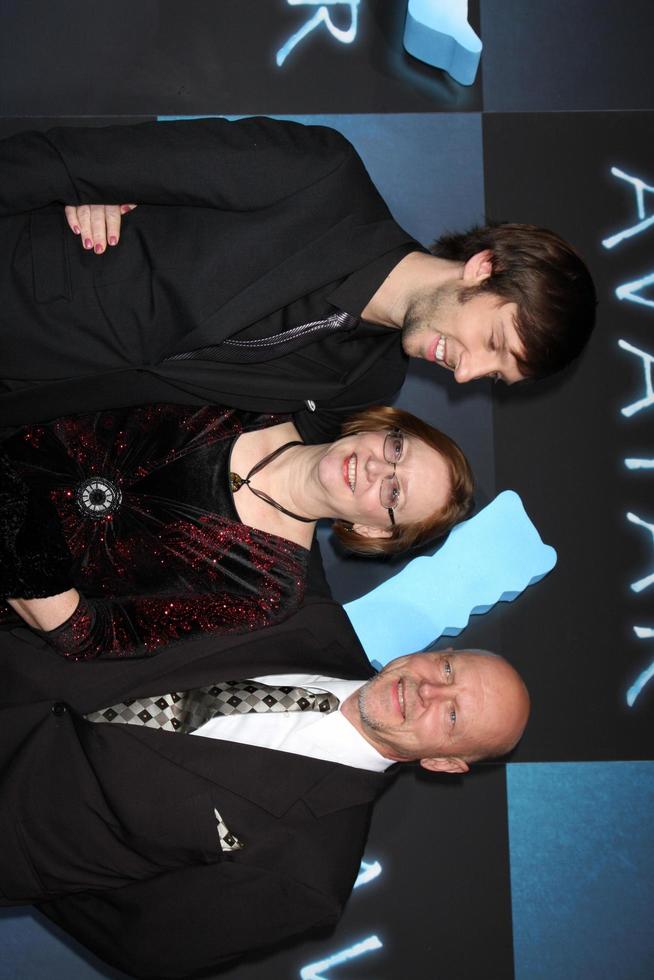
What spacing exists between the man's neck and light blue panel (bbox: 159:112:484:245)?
782 millimetres

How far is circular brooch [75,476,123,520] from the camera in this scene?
203 cm

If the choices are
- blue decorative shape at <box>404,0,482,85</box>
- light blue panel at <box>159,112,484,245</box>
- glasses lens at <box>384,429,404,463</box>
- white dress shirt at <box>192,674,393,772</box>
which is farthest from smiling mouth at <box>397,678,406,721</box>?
blue decorative shape at <box>404,0,482,85</box>

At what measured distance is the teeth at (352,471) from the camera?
A: 214 centimetres

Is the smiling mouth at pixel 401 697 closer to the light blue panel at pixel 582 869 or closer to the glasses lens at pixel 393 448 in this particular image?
the glasses lens at pixel 393 448

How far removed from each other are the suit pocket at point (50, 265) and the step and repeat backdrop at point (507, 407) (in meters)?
1.05

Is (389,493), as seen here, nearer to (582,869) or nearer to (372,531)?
(372,531)

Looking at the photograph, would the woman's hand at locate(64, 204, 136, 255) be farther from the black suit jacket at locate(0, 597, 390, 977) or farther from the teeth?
the black suit jacket at locate(0, 597, 390, 977)

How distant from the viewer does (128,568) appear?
2074 mm

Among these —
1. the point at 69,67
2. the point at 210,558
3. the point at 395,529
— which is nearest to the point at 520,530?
the point at 395,529

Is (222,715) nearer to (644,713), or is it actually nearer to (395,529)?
(395,529)

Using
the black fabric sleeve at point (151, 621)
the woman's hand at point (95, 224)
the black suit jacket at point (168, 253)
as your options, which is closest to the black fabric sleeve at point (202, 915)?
the black fabric sleeve at point (151, 621)

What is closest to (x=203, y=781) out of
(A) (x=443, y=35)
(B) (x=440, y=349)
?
(B) (x=440, y=349)

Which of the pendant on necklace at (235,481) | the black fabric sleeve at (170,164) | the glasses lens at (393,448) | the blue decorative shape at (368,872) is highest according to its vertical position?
the black fabric sleeve at (170,164)

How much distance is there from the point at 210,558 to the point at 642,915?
1777 millimetres
